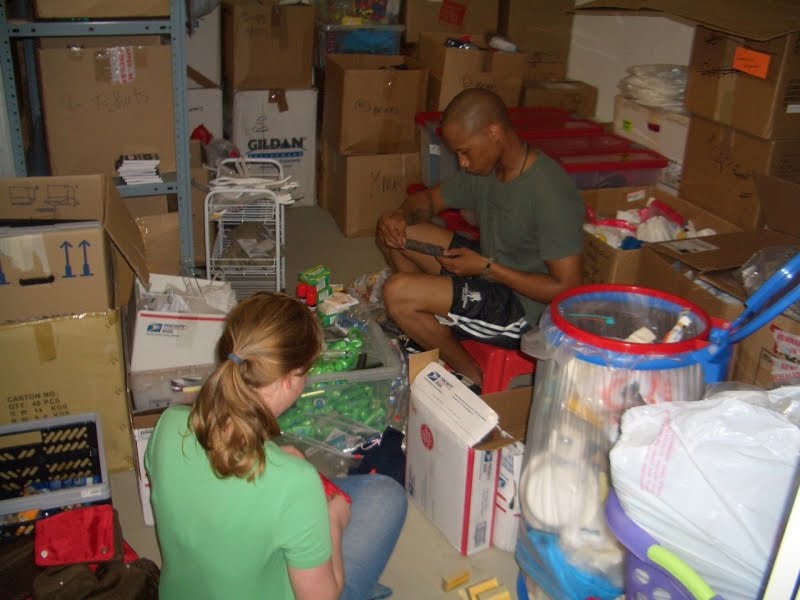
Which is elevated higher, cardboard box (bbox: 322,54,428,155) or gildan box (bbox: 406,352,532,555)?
Answer: cardboard box (bbox: 322,54,428,155)

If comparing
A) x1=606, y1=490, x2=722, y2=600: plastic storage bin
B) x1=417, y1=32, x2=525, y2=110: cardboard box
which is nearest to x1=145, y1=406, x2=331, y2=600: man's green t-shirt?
x1=606, y1=490, x2=722, y2=600: plastic storage bin

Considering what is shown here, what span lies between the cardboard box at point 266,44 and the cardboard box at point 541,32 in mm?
1133

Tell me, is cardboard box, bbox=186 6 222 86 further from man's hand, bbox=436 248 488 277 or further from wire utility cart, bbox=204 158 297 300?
A: man's hand, bbox=436 248 488 277

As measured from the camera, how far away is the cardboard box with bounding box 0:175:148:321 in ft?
7.00

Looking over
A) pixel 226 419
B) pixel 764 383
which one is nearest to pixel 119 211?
pixel 226 419

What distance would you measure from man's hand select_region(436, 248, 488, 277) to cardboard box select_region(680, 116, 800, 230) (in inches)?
42.7

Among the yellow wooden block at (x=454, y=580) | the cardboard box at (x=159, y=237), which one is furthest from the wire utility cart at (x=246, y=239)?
the yellow wooden block at (x=454, y=580)

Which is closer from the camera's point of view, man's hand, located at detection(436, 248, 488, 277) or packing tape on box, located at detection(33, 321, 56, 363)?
packing tape on box, located at detection(33, 321, 56, 363)

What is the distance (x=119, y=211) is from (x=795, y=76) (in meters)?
2.32

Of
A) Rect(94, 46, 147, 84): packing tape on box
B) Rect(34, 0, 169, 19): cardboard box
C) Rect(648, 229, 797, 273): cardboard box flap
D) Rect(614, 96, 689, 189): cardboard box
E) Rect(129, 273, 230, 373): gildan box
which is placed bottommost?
Rect(129, 273, 230, 373): gildan box

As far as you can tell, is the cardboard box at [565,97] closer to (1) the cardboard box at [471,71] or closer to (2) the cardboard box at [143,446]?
(1) the cardboard box at [471,71]

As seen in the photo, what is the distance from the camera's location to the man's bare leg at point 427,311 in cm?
262

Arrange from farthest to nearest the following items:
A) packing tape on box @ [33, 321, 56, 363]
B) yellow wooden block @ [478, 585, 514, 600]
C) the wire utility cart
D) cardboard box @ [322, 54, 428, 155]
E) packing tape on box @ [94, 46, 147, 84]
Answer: cardboard box @ [322, 54, 428, 155], the wire utility cart, packing tape on box @ [94, 46, 147, 84], packing tape on box @ [33, 321, 56, 363], yellow wooden block @ [478, 585, 514, 600]

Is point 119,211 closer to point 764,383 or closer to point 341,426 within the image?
point 341,426
